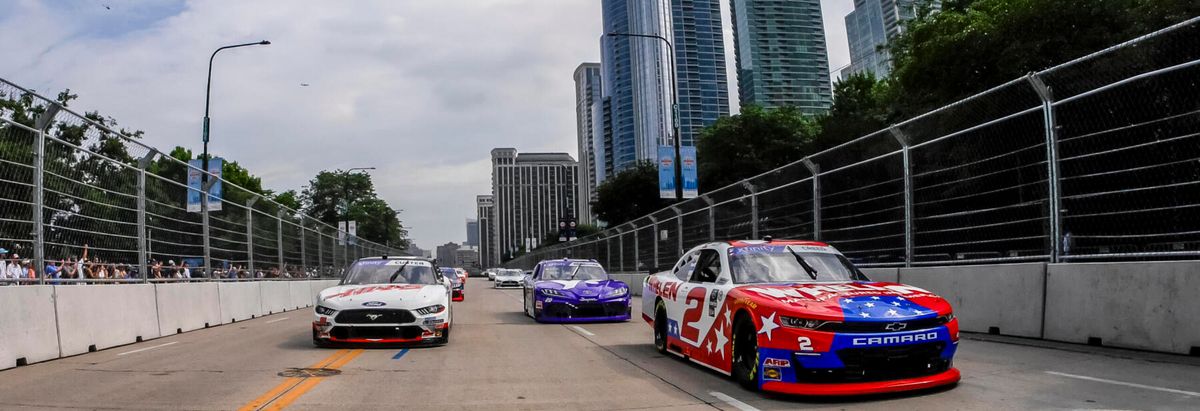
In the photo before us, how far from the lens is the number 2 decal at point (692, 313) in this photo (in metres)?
8.64

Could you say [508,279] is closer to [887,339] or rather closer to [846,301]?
[846,301]

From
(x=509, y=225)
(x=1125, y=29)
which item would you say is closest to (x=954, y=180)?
(x=1125, y=29)

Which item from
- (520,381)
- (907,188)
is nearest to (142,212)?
(520,381)

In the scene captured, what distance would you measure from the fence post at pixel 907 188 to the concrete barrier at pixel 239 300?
1371 centimetres

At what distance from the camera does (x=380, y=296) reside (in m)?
11.7

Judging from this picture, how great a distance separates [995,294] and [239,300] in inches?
635

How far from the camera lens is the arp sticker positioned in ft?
21.8

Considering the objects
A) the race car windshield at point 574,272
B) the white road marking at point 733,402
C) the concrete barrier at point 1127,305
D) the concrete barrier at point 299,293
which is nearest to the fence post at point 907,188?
the concrete barrier at point 1127,305

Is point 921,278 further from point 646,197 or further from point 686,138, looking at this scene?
point 686,138

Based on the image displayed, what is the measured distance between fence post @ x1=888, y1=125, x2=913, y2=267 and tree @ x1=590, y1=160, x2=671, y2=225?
6206cm

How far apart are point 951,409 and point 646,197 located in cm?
7070

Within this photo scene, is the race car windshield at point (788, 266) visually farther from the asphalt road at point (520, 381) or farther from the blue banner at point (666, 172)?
the blue banner at point (666, 172)

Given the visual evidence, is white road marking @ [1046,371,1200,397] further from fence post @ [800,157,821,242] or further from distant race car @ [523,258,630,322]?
distant race car @ [523,258,630,322]

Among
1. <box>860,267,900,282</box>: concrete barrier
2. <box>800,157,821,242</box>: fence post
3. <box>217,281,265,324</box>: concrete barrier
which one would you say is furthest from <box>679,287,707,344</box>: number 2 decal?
<box>217,281,265,324</box>: concrete barrier
